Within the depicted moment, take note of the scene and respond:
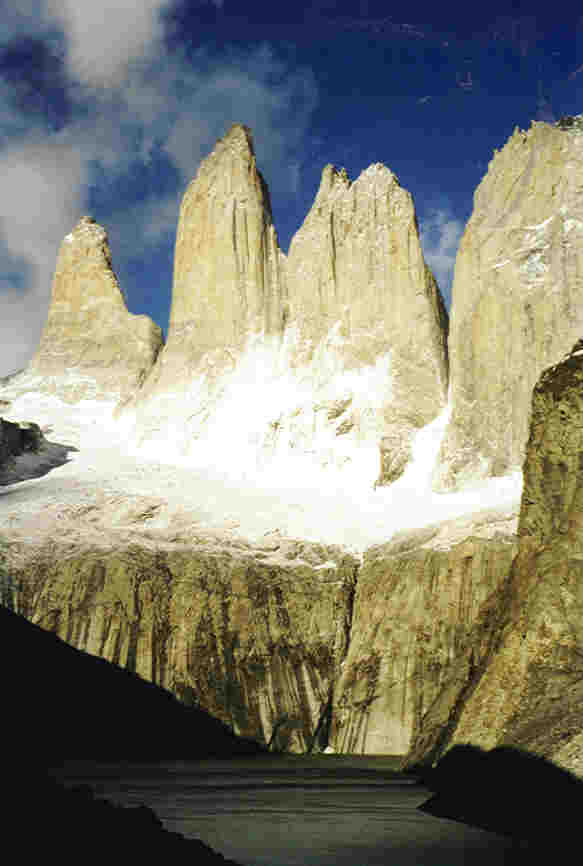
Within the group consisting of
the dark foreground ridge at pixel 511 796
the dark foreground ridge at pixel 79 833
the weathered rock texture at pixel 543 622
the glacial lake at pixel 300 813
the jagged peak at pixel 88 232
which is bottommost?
the glacial lake at pixel 300 813

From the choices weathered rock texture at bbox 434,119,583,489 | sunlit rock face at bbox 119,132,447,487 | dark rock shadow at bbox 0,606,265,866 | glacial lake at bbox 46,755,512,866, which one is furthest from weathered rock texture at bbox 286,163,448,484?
glacial lake at bbox 46,755,512,866

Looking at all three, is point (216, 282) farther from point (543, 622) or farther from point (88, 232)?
point (543, 622)

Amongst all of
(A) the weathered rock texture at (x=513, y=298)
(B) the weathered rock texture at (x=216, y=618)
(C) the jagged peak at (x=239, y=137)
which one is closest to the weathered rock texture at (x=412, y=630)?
(B) the weathered rock texture at (x=216, y=618)

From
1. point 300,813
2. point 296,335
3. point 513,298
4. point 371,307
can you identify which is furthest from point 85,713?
point 296,335

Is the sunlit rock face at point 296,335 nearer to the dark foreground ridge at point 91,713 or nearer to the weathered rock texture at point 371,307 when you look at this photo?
the weathered rock texture at point 371,307

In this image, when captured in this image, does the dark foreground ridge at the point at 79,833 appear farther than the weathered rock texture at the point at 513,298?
No

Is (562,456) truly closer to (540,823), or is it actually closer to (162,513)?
(540,823)
